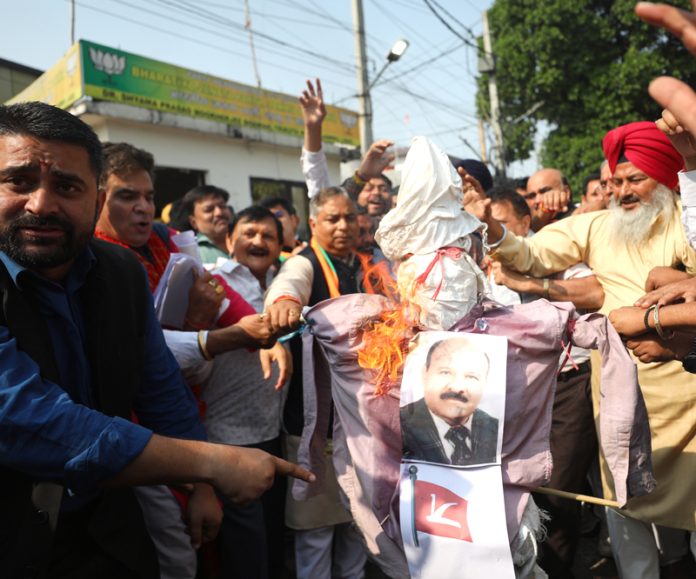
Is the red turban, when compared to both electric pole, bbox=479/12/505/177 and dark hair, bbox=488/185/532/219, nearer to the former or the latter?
dark hair, bbox=488/185/532/219

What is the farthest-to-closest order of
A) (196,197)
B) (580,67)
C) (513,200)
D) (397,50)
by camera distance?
(580,67) < (397,50) < (196,197) < (513,200)

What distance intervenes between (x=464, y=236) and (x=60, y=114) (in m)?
1.42

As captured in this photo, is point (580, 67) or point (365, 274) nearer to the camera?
point (365, 274)

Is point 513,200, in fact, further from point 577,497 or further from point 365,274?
point 577,497

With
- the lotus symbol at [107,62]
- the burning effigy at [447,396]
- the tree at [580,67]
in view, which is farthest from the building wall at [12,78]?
the burning effigy at [447,396]

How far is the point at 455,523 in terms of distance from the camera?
6.22 ft

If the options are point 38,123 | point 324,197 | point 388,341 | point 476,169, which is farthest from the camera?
point 476,169

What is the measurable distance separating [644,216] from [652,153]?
0.30m

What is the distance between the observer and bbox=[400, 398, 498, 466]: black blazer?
1930 millimetres

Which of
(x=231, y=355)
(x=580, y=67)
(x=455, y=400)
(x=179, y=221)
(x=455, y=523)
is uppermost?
(x=580, y=67)

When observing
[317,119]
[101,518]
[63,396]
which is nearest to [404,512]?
[101,518]

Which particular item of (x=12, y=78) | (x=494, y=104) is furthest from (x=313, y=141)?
(x=12, y=78)

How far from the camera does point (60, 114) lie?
1697 millimetres

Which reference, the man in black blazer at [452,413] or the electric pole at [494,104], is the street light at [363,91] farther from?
the man in black blazer at [452,413]
